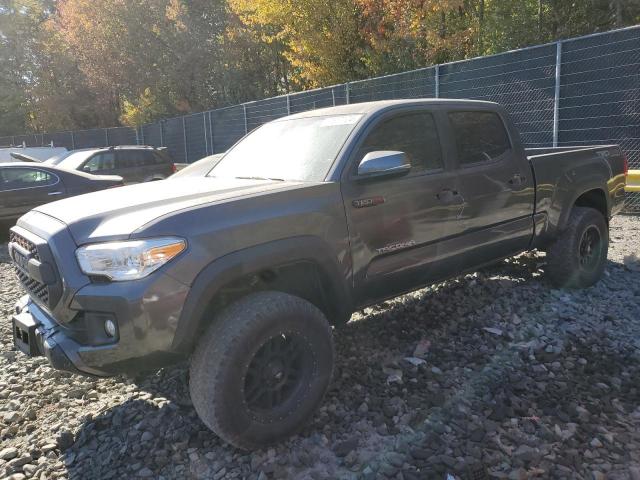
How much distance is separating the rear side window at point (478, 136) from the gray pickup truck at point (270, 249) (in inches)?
0.6

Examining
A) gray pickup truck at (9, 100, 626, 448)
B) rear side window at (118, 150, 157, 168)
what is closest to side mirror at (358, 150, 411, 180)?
gray pickup truck at (9, 100, 626, 448)

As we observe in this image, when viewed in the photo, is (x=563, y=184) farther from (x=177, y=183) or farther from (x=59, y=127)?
(x=59, y=127)

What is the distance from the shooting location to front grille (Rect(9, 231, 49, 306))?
285cm

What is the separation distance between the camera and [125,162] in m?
13.0

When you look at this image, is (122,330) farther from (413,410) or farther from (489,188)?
(489,188)

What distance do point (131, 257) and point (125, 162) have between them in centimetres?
1139

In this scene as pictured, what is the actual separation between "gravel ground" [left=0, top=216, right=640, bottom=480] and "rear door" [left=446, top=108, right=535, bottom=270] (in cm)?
69

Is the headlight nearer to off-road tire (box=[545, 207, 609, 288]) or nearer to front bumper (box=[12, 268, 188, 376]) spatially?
front bumper (box=[12, 268, 188, 376])

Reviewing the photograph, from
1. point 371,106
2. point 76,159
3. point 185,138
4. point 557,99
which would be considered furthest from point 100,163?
point 371,106

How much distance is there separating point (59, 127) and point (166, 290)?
41.0 meters

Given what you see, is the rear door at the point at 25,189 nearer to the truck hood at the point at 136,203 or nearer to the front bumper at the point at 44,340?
the truck hood at the point at 136,203

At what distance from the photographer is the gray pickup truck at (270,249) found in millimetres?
2582

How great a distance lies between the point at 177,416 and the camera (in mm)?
3223

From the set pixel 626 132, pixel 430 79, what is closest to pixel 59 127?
pixel 430 79
